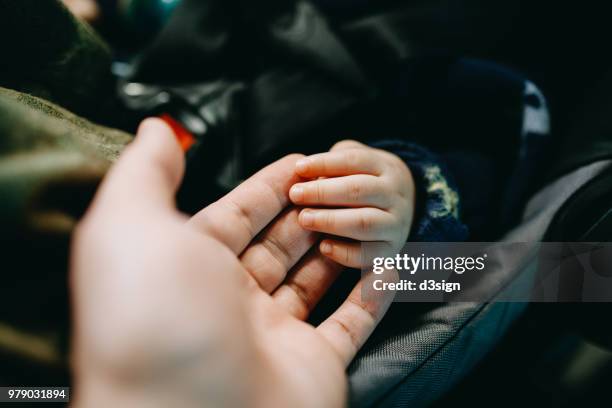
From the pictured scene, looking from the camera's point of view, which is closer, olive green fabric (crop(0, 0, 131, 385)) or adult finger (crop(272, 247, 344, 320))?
olive green fabric (crop(0, 0, 131, 385))

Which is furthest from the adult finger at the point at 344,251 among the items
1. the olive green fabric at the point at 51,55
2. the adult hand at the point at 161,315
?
the olive green fabric at the point at 51,55

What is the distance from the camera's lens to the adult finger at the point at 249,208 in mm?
420

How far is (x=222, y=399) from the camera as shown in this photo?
296 mm

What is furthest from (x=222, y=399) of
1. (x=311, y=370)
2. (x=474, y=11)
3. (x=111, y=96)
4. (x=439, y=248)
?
(x=474, y=11)

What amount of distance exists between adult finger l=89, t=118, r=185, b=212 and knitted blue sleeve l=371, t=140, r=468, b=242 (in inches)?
11.5

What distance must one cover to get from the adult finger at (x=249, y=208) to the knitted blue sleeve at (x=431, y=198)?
161 mm

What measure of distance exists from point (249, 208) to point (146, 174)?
0.14 meters

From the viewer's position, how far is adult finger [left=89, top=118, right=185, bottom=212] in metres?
0.30

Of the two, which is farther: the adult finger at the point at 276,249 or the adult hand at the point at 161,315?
the adult finger at the point at 276,249

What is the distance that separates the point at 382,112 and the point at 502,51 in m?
0.24

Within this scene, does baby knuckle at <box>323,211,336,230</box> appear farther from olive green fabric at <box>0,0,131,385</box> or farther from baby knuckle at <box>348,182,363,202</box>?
olive green fabric at <box>0,0,131,385</box>

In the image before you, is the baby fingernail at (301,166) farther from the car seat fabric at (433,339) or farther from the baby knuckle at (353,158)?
the car seat fabric at (433,339)

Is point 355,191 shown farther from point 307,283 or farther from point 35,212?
point 35,212

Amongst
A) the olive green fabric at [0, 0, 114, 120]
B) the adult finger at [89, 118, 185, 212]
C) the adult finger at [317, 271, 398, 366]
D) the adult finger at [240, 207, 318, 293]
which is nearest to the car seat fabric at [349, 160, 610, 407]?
the adult finger at [317, 271, 398, 366]
